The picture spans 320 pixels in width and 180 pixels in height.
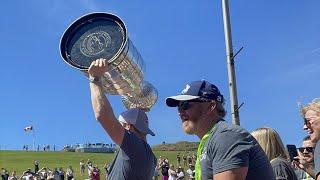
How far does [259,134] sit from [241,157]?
2667 mm

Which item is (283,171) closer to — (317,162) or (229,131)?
(317,162)

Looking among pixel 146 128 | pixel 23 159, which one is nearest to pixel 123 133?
pixel 146 128

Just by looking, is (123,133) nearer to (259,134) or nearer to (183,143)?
(259,134)

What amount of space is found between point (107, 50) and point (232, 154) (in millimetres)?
2387

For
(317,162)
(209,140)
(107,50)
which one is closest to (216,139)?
(209,140)

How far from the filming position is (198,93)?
4453 mm

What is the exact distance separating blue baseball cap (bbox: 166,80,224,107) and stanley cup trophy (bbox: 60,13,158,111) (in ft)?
4.47

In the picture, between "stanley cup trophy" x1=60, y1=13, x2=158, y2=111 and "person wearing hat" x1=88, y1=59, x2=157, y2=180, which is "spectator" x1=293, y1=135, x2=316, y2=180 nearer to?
"person wearing hat" x1=88, y1=59, x2=157, y2=180

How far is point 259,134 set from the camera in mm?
6500

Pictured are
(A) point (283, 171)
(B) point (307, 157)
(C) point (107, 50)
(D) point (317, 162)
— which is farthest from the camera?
(B) point (307, 157)

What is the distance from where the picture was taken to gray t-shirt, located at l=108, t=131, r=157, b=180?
552 centimetres

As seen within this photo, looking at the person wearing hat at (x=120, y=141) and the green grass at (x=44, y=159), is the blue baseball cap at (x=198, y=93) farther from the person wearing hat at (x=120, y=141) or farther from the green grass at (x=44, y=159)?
the green grass at (x=44, y=159)

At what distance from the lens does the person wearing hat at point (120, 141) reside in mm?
5418

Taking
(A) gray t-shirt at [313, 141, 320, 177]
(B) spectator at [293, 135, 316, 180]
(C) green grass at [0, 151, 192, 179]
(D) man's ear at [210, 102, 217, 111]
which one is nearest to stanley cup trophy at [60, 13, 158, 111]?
(D) man's ear at [210, 102, 217, 111]
